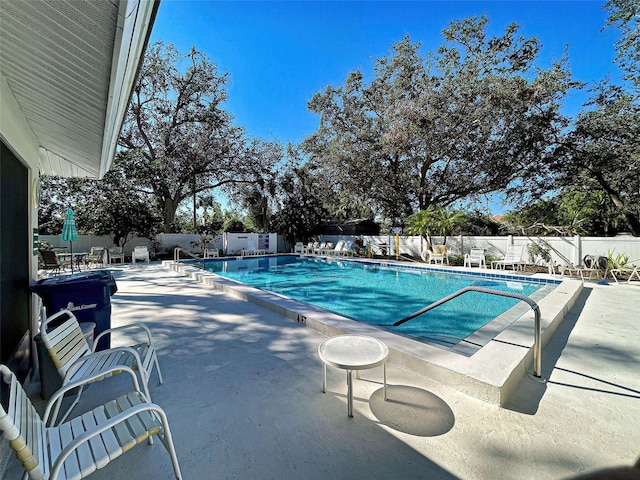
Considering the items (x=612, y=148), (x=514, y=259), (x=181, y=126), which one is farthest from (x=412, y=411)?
(x=181, y=126)

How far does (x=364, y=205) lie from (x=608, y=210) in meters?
12.6

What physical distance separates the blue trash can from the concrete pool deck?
690mm

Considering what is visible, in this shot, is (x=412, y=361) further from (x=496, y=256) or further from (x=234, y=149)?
(x=234, y=149)

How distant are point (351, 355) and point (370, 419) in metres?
0.47

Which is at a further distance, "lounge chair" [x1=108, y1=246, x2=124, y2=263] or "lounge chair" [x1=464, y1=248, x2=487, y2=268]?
"lounge chair" [x1=108, y1=246, x2=124, y2=263]

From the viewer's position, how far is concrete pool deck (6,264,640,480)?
5.88 feet

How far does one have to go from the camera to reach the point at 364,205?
65.8ft

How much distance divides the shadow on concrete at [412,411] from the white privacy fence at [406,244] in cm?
1068

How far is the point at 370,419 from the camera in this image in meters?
2.24

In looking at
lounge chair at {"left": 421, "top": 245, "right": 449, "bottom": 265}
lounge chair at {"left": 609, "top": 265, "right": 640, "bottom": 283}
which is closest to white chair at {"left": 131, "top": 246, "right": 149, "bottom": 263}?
lounge chair at {"left": 421, "top": 245, "right": 449, "bottom": 265}

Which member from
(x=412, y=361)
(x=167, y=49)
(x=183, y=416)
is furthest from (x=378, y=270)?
(x=167, y=49)

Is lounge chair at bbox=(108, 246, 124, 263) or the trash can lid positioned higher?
the trash can lid

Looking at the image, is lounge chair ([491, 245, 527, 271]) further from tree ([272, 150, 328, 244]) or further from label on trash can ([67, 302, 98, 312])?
tree ([272, 150, 328, 244])

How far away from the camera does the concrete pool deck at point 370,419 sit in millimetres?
1793
